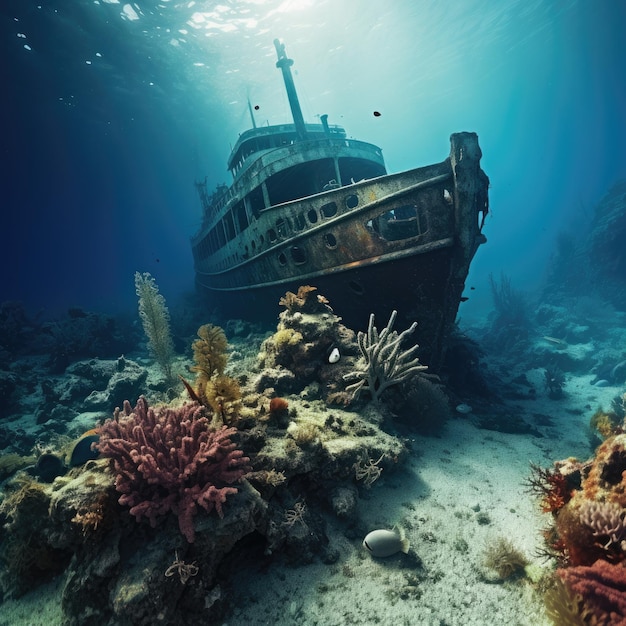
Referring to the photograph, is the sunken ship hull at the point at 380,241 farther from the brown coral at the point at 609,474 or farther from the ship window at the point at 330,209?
the brown coral at the point at 609,474

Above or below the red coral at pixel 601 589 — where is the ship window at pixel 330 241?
above

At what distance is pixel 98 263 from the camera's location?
13425cm

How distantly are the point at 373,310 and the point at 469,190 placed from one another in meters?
3.33

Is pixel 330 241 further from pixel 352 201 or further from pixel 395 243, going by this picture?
pixel 352 201

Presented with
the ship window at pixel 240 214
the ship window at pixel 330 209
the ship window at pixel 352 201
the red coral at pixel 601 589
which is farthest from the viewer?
the ship window at pixel 240 214

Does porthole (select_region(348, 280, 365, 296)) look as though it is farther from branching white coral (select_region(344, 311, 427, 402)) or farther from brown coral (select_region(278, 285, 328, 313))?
branching white coral (select_region(344, 311, 427, 402))

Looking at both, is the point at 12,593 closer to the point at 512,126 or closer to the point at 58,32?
the point at 58,32

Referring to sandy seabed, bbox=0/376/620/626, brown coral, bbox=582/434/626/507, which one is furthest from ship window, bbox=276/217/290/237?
brown coral, bbox=582/434/626/507

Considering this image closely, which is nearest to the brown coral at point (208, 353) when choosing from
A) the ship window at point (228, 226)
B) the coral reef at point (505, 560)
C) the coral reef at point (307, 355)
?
the coral reef at point (307, 355)

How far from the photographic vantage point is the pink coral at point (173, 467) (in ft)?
8.46

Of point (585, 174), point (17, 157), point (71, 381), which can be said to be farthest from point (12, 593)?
point (585, 174)

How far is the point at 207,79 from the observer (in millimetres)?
31484

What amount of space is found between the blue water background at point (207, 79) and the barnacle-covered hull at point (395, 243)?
22.8m

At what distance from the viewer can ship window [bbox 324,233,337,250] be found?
7.80 meters
